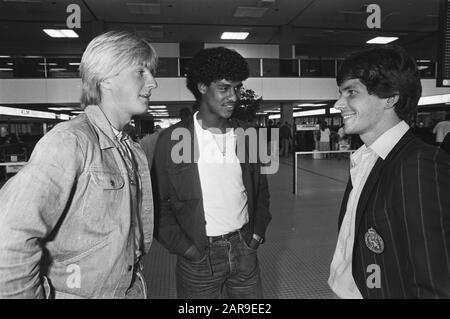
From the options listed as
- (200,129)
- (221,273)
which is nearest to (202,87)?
(200,129)

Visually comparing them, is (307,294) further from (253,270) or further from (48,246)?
(48,246)

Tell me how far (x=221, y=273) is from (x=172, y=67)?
41.7 feet

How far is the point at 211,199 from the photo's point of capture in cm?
157

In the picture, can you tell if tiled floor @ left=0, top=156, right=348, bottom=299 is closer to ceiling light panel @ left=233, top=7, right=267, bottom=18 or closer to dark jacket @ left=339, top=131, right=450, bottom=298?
dark jacket @ left=339, top=131, right=450, bottom=298

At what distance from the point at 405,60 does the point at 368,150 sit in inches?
12.0

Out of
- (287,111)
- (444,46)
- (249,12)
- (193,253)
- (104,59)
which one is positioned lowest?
(193,253)

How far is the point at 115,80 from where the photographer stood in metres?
1.07

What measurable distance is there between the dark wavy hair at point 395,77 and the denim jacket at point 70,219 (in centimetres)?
83

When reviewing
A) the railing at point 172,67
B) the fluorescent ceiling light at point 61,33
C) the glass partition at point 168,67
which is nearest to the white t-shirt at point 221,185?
the railing at point 172,67

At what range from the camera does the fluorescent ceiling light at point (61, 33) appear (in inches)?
571

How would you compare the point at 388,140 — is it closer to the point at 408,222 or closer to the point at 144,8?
the point at 408,222

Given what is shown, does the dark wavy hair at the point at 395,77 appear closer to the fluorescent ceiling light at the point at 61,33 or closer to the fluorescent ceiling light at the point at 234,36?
the fluorescent ceiling light at the point at 234,36

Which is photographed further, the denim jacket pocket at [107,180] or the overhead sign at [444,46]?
the overhead sign at [444,46]
